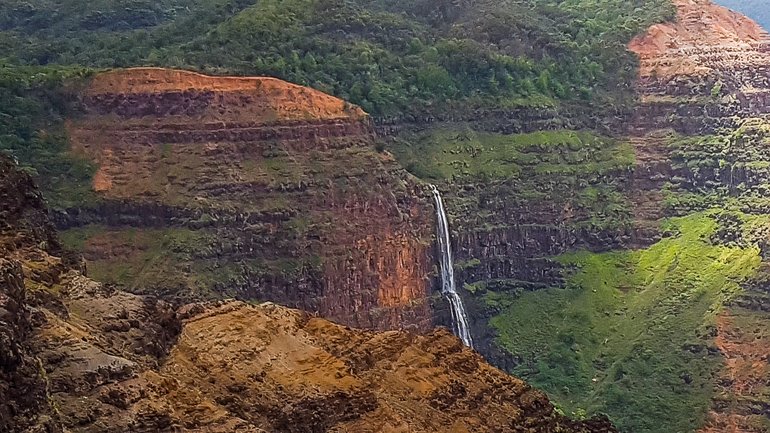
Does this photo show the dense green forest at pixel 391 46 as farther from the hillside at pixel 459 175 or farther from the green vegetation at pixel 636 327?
the green vegetation at pixel 636 327

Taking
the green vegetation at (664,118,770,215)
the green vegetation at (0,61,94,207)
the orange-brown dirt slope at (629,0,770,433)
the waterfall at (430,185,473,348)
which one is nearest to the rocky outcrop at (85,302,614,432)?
the green vegetation at (0,61,94,207)

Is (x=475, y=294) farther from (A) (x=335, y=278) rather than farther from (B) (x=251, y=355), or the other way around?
(B) (x=251, y=355)

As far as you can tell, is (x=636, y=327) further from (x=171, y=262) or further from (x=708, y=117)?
(x=171, y=262)

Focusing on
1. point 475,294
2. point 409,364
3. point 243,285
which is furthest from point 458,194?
point 409,364

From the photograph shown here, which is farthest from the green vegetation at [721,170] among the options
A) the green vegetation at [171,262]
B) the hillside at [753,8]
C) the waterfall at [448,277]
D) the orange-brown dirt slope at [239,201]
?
the hillside at [753,8]

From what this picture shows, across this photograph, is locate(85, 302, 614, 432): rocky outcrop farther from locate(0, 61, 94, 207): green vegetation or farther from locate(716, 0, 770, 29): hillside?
locate(716, 0, 770, 29): hillside

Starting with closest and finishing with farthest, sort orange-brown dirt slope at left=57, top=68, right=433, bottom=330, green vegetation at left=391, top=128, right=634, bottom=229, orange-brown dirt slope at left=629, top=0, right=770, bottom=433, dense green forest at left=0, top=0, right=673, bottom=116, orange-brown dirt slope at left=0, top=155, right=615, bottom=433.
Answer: orange-brown dirt slope at left=0, top=155, right=615, bottom=433, orange-brown dirt slope at left=57, top=68, right=433, bottom=330, dense green forest at left=0, top=0, right=673, bottom=116, green vegetation at left=391, top=128, right=634, bottom=229, orange-brown dirt slope at left=629, top=0, right=770, bottom=433
